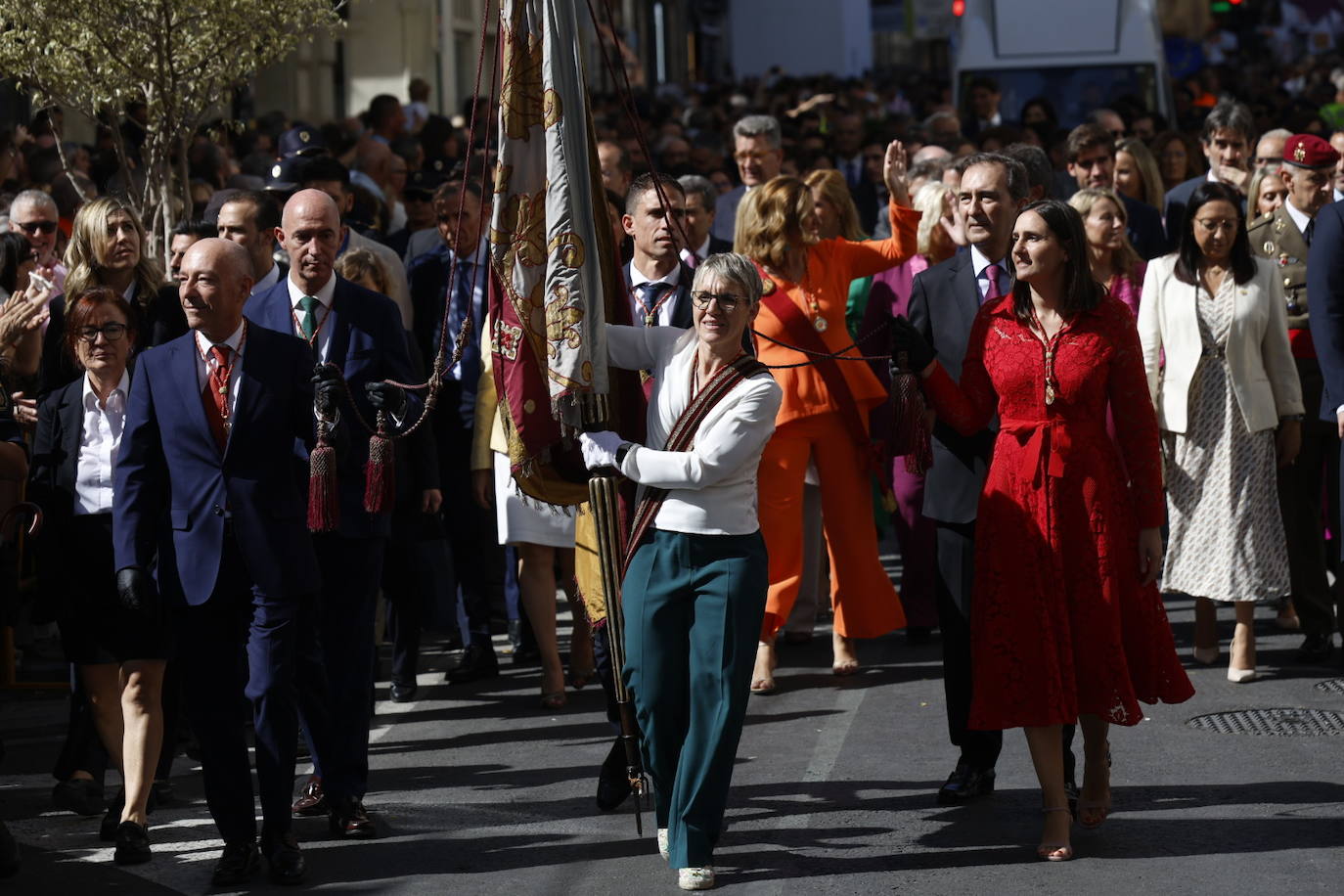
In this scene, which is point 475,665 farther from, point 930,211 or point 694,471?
point 694,471

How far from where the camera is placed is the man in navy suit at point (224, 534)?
6.44 meters

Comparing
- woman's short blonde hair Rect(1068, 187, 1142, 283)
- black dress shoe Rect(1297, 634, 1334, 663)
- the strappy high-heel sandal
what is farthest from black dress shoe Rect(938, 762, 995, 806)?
woman's short blonde hair Rect(1068, 187, 1142, 283)

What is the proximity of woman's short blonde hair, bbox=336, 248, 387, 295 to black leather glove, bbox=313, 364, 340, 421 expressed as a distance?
2.82 metres

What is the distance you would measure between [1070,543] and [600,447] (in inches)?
58.8

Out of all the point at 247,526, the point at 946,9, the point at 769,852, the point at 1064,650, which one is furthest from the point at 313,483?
the point at 946,9

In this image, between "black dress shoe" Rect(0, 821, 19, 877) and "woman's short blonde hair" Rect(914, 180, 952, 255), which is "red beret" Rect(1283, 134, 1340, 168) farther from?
"black dress shoe" Rect(0, 821, 19, 877)

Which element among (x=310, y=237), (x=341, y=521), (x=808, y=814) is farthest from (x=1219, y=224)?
(x=341, y=521)

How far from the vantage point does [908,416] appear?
6.61m

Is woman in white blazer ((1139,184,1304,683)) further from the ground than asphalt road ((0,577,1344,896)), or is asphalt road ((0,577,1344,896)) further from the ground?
woman in white blazer ((1139,184,1304,683))

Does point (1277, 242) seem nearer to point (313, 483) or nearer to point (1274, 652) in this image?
point (1274, 652)

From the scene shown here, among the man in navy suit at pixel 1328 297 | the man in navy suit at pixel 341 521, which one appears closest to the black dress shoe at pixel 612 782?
the man in navy suit at pixel 341 521

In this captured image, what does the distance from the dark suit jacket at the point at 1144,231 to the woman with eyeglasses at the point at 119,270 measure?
5.35 m

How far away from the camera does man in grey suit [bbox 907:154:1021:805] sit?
7.12m

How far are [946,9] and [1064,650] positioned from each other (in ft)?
152
